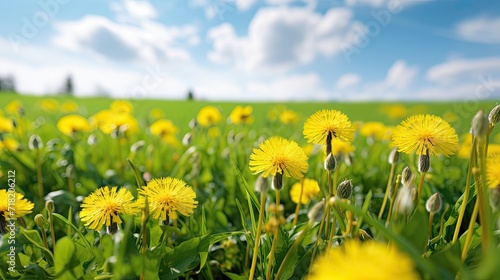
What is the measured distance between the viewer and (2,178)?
1665mm

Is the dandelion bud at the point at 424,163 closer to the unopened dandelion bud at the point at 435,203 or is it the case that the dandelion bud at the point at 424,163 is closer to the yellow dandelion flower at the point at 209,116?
the unopened dandelion bud at the point at 435,203

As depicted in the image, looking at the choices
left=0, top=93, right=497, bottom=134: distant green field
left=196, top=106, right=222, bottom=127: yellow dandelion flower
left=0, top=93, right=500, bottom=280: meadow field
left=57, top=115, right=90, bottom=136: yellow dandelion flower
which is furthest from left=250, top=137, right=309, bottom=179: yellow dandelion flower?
left=0, top=93, right=497, bottom=134: distant green field

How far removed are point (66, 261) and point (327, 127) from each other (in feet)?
1.74

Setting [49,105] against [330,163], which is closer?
[330,163]

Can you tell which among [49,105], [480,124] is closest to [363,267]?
[480,124]

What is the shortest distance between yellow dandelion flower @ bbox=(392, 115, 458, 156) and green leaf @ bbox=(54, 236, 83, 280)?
23.8 inches

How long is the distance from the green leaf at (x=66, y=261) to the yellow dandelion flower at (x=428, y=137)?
605mm

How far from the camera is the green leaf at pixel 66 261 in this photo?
2.04 feet

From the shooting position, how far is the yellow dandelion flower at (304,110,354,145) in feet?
2.61

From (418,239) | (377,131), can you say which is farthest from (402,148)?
(377,131)

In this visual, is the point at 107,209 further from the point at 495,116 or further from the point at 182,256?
the point at 495,116

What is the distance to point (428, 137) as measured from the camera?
0.74 meters

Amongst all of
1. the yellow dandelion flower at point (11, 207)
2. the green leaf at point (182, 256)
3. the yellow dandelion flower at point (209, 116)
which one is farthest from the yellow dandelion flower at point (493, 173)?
the yellow dandelion flower at point (209, 116)

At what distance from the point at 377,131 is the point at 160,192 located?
8.97ft
